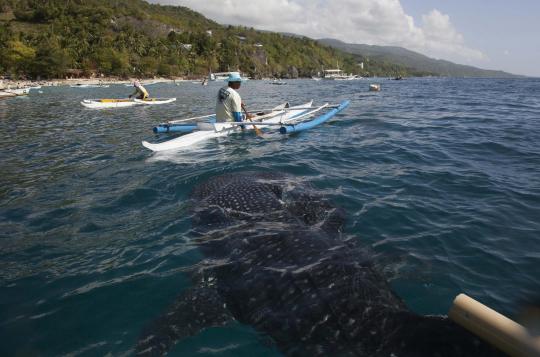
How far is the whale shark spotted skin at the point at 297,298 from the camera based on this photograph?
269 centimetres

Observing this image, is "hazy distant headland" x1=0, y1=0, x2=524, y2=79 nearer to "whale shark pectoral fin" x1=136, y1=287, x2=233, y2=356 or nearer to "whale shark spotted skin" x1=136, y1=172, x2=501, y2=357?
"whale shark spotted skin" x1=136, y1=172, x2=501, y2=357

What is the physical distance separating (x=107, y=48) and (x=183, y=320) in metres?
118

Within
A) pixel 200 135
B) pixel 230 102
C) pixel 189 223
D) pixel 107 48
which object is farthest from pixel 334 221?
pixel 107 48

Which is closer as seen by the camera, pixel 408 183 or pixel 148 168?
pixel 408 183

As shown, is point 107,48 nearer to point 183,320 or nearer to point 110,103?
point 110,103

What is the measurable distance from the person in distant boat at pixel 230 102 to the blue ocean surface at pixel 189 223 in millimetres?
1230

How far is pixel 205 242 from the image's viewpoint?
5.04 meters

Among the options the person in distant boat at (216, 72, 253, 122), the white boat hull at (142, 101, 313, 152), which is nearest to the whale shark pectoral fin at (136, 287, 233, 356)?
the white boat hull at (142, 101, 313, 152)

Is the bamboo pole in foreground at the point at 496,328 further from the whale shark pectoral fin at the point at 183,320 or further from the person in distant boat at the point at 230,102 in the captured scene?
the person in distant boat at the point at 230,102

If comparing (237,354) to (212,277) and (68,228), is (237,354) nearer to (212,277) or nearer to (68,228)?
(212,277)

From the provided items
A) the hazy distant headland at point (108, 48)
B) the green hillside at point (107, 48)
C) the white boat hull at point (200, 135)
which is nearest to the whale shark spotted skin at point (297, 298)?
the white boat hull at point (200, 135)

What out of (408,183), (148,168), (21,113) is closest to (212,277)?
(408,183)

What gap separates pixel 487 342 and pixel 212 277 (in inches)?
111

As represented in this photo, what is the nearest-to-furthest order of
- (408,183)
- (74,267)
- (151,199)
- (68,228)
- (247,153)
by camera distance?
1. (74,267)
2. (68,228)
3. (151,199)
4. (408,183)
5. (247,153)
